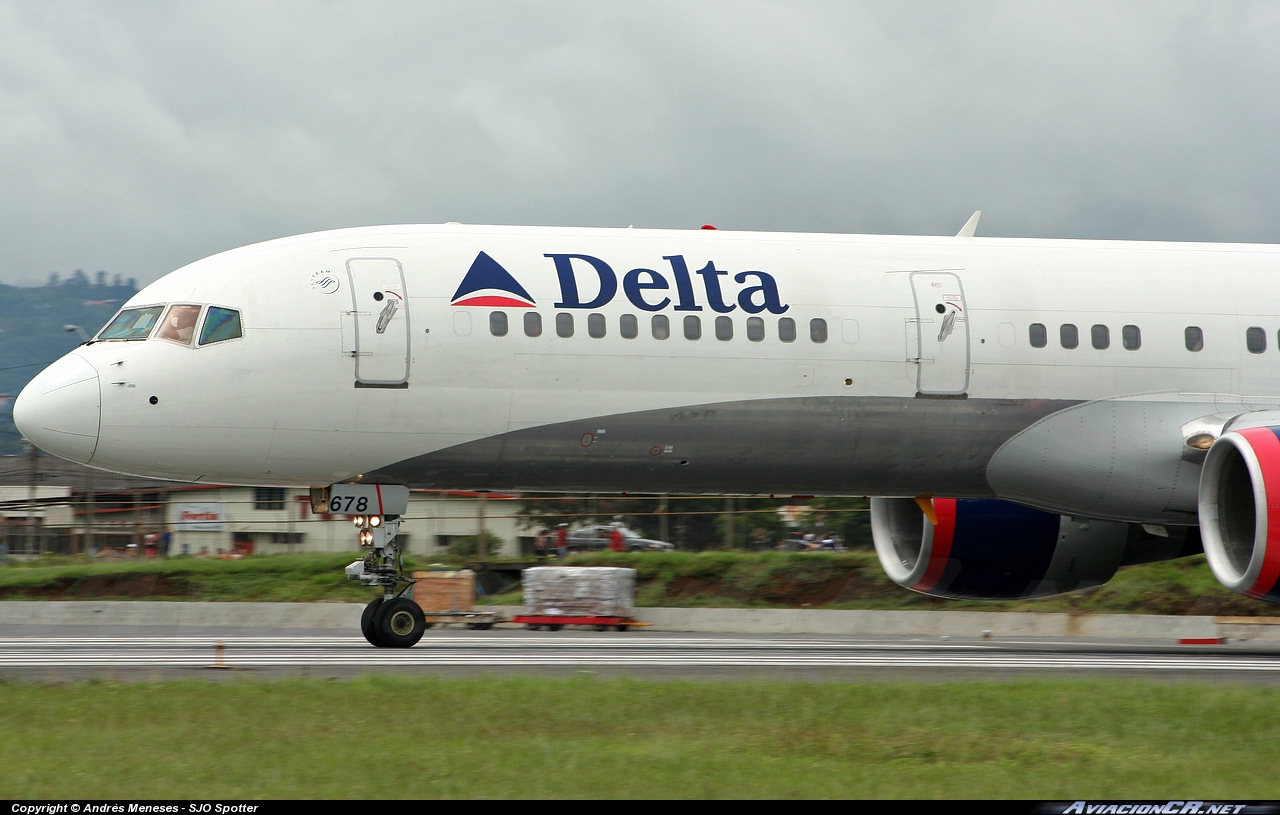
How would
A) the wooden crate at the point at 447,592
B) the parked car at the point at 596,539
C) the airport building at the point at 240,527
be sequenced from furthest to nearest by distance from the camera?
the parked car at the point at 596,539, the airport building at the point at 240,527, the wooden crate at the point at 447,592

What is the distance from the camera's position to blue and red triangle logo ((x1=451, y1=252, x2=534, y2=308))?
14.2m

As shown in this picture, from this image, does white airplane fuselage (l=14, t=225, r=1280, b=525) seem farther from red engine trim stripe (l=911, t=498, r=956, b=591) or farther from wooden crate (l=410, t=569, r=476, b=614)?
wooden crate (l=410, t=569, r=476, b=614)

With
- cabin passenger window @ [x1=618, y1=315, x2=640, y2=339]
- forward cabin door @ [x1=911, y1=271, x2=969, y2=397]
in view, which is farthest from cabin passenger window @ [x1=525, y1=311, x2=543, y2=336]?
forward cabin door @ [x1=911, y1=271, x2=969, y2=397]

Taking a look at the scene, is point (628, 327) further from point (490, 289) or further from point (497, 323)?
point (490, 289)

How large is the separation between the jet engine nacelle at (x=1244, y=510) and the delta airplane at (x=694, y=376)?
31 mm

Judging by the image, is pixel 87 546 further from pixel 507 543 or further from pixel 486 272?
pixel 486 272

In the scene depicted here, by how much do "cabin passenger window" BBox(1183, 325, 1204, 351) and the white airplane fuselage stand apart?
0.04m

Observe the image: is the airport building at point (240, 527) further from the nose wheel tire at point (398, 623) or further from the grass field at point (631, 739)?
the grass field at point (631, 739)

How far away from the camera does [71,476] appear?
208 ft

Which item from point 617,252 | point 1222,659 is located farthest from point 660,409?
point 1222,659

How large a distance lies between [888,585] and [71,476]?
48.3 meters

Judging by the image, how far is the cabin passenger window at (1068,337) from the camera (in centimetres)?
1557

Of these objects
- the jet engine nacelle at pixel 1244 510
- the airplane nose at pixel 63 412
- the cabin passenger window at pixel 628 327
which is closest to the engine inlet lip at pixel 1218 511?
the jet engine nacelle at pixel 1244 510

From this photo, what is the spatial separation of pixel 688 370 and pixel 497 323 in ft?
6.88
